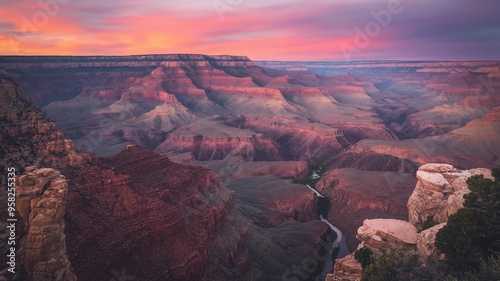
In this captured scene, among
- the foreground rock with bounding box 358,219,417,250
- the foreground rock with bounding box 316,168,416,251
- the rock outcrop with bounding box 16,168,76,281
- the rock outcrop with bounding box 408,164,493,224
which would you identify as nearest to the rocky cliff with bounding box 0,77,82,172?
the rock outcrop with bounding box 16,168,76,281

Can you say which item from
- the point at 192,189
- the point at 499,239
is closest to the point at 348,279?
the point at 499,239

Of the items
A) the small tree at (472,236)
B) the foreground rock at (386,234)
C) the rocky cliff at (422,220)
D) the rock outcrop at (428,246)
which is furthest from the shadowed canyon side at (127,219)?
A: the small tree at (472,236)

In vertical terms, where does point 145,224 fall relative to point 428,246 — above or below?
above

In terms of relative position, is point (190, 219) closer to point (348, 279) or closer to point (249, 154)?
point (348, 279)

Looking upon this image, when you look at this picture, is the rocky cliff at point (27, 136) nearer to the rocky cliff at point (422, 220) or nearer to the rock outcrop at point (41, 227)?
the rock outcrop at point (41, 227)

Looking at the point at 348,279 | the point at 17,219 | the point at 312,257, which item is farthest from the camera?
the point at 312,257

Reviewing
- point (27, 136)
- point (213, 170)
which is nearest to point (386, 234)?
point (213, 170)

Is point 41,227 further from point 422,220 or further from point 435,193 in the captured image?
point 435,193
